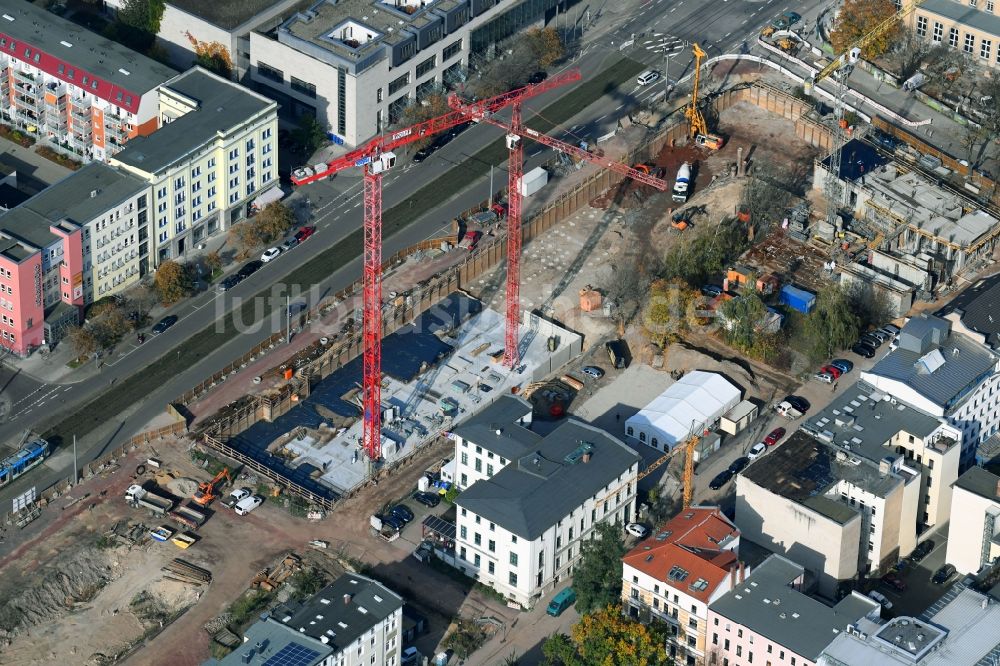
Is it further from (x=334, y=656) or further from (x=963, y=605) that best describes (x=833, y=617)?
(x=334, y=656)

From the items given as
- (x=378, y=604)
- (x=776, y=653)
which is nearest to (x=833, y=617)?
(x=776, y=653)

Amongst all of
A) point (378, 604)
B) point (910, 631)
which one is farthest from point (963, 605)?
point (378, 604)

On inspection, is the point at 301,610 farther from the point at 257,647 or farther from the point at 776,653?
the point at 776,653

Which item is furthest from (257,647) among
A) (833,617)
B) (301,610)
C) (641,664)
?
(833,617)

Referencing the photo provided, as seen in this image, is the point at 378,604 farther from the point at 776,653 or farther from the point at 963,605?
the point at 963,605
